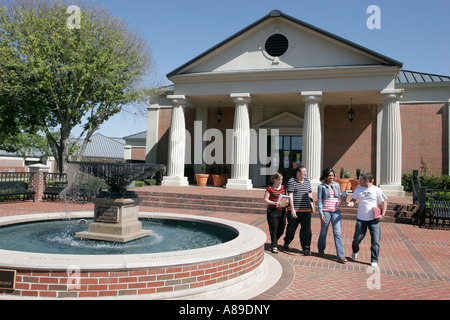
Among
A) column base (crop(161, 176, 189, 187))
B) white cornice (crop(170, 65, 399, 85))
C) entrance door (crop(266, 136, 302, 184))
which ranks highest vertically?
white cornice (crop(170, 65, 399, 85))

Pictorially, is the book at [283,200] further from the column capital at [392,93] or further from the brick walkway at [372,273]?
the column capital at [392,93]

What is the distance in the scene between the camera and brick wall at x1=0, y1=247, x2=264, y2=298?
12.1ft

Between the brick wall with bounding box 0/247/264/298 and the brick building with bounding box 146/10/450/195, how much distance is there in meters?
13.5

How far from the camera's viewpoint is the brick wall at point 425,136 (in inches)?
772

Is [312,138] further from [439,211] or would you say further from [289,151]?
[439,211]

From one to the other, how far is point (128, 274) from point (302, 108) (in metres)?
19.2

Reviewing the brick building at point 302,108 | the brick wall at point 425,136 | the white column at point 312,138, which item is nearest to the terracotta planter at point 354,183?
the brick building at point 302,108

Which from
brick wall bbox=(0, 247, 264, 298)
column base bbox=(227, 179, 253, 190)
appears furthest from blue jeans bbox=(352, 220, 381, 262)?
column base bbox=(227, 179, 253, 190)

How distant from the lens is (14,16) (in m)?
17.8

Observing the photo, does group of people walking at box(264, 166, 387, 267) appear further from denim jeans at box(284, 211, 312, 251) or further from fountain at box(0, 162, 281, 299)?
fountain at box(0, 162, 281, 299)

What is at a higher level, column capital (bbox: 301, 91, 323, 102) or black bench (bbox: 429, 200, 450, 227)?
column capital (bbox: 301, 91, 323, 102)

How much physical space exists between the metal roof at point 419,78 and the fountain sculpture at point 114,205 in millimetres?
20319

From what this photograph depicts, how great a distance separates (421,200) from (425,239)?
8.42 ft
